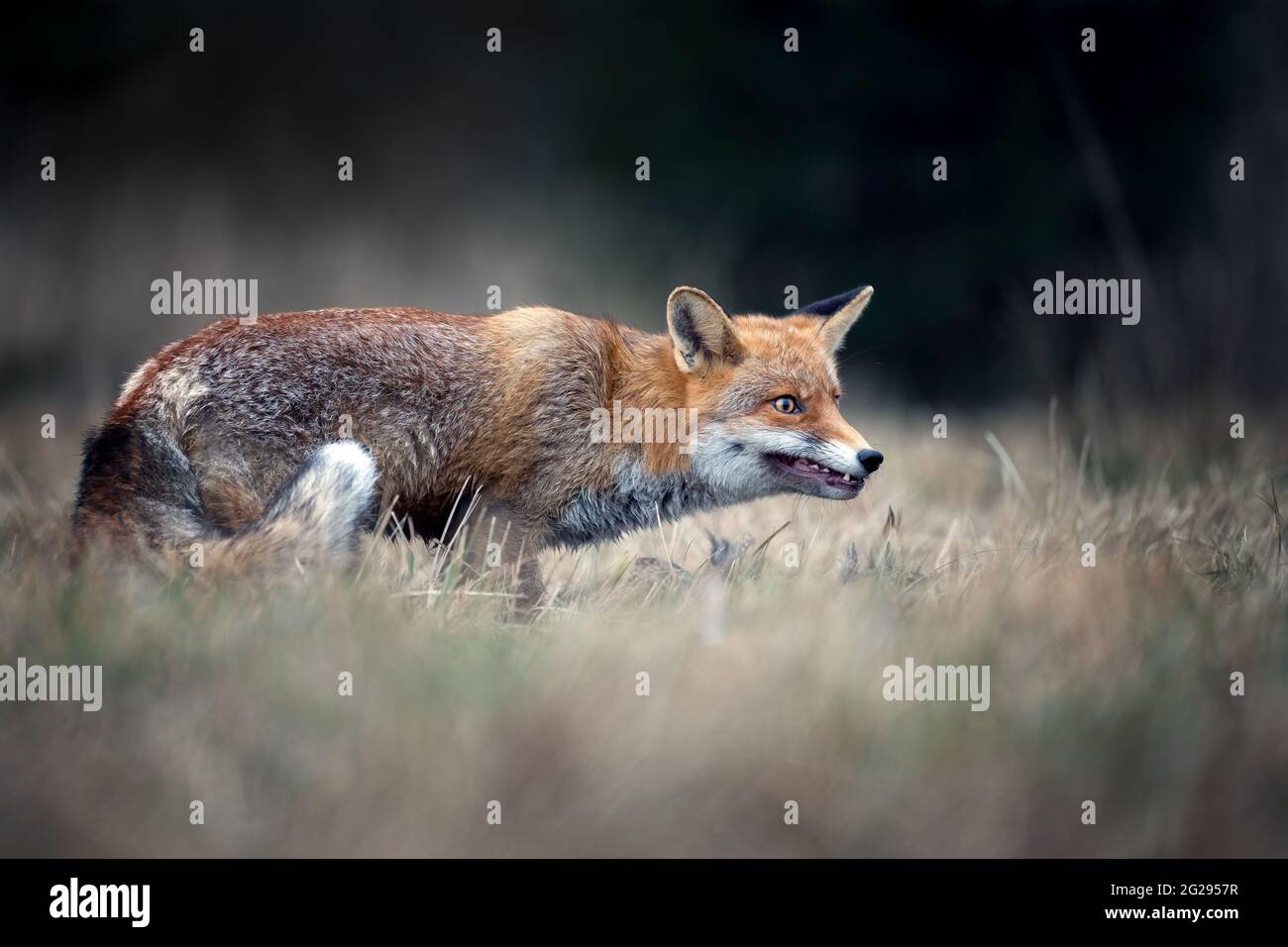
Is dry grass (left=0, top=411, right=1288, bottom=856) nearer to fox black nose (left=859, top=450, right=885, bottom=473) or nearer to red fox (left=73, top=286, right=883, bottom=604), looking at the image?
red fox (left=73, top=286, right=883, bottom=604)

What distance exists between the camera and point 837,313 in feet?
16.8

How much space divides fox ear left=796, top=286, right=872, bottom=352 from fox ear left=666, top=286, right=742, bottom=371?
56 centimetres

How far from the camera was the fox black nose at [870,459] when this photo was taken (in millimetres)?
4387

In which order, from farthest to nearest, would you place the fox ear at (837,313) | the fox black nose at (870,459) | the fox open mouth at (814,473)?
1. the fox ear at (837,313)
2. the fox open mouth at (814,473)
3. the fox black nose at (870,459)

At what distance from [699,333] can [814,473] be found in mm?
755

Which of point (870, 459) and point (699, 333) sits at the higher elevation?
point (699, 333)

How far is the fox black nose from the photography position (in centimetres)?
439

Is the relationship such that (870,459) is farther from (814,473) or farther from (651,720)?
(651,720)

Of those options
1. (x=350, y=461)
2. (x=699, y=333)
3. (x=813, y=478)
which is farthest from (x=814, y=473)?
(x=350, y=461)

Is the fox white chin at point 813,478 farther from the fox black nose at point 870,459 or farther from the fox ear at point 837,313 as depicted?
the fox ear at point 837,313

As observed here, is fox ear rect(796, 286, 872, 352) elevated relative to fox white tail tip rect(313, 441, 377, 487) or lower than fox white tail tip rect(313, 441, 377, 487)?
elevated

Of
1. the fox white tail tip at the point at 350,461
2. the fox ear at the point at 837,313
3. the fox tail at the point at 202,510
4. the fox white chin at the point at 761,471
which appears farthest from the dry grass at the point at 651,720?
the fox ear at the point at 837,313

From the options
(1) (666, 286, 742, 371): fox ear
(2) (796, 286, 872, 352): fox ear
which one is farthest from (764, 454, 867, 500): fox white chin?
(2) (796, 286, 872, 352): fox ear

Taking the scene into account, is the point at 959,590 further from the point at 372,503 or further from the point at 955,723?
the point at 372,503
